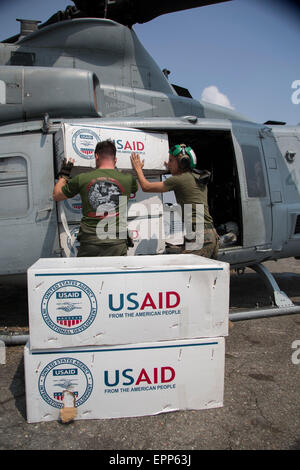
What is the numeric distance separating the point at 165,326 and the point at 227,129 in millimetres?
3080

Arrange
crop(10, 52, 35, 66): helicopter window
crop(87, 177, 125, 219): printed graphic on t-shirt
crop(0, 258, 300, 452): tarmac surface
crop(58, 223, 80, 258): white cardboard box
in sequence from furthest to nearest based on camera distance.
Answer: crop(10, 52, 35, 66): helicopter window → crop(58, 223, 80, 258): white cardboard box → crop(87, 177, 125, 219): printed graphic on t-shirt → crop(0, 258, 300, 452): tarmac surface

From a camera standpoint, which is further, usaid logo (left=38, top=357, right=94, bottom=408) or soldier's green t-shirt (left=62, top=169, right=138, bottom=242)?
soldier's green t-shirt (left=62, top=169, right=138, bottom=242)

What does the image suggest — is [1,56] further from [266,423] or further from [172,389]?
[266,423]

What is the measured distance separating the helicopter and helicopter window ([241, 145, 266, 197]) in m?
0.01

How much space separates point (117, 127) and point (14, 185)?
1.29 m

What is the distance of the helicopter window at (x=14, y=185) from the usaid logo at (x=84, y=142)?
0.71 meters

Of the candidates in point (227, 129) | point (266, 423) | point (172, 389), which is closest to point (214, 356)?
point (172, 389)

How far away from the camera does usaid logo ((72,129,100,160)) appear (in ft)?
10.9

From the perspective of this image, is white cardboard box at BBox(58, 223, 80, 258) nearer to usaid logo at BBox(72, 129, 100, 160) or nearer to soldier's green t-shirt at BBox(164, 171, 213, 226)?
usaid logo at BBox(72, 129, 100, 160)

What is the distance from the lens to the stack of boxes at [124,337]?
2008 mm

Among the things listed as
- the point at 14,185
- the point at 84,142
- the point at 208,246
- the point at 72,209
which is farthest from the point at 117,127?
the point at 208,246

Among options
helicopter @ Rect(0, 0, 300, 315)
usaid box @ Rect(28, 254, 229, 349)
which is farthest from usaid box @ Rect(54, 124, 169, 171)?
usaid box @ Rect(28, 254, 229, 349)

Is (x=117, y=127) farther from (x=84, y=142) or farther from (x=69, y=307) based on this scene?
(x=69, y=307)

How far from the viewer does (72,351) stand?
2.05 metres
